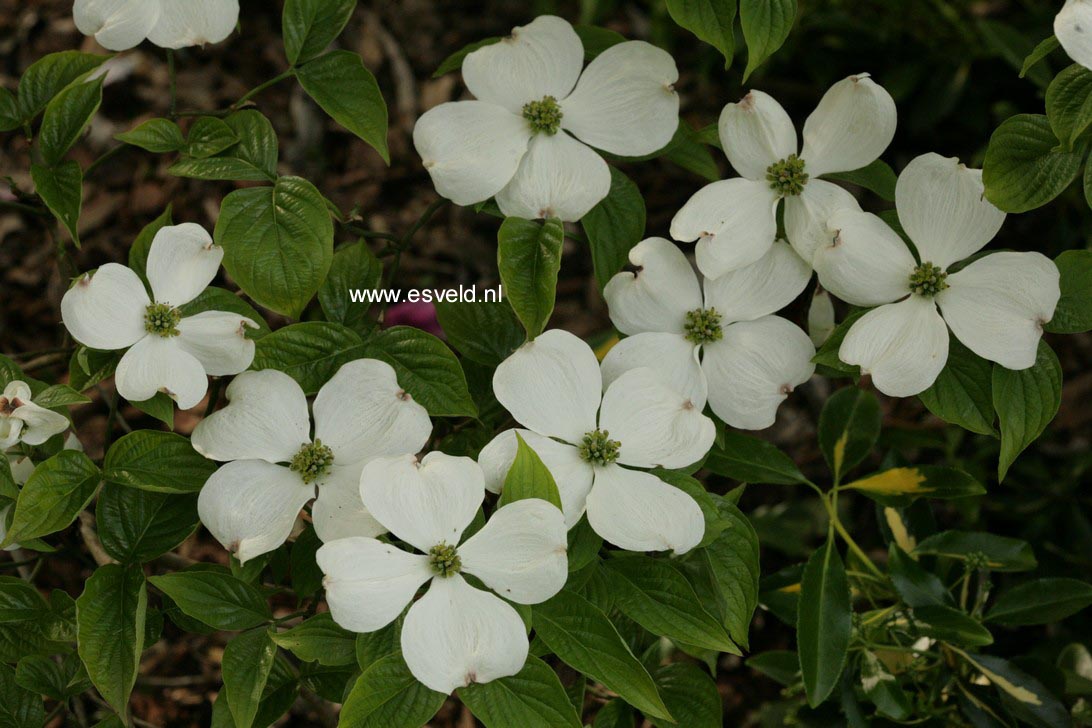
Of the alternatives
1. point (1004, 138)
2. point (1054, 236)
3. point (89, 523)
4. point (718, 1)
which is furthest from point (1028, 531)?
point (89, 523)

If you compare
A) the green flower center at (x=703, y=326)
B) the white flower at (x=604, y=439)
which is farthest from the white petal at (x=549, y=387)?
the green flower center at (x=703, y=326)

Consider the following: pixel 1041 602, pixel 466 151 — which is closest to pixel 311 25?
pixel 466 151

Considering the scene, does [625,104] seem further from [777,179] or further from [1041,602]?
[1041,602]

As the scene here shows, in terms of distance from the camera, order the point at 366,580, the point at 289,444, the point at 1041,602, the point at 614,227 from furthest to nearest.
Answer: the point at 1041,602 < the point at 614,227 < the point at 289,444 < the point at 366,580

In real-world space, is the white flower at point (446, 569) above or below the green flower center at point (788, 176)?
below

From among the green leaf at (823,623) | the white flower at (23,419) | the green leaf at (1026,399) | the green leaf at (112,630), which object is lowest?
the green leaf at (823,623)

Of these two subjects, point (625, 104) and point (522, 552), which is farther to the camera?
point (625, 104)

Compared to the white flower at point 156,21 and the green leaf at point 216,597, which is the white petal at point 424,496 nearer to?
the green leaf at point 216,597
